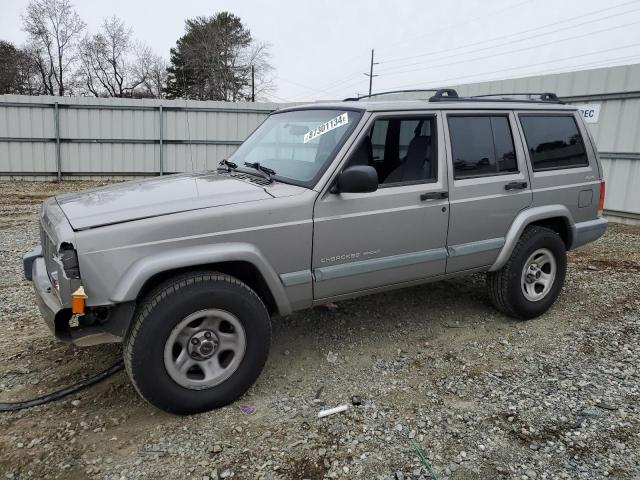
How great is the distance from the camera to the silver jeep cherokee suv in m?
2.90

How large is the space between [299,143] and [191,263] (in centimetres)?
141

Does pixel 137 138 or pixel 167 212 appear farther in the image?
pixel 137 138

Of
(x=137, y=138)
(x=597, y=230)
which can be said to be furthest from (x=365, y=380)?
(x=137, y=138)

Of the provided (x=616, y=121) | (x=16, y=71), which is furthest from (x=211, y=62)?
(x=616, y=121)

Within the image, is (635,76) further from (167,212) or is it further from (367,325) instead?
(167,212)

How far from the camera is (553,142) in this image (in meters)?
4.74

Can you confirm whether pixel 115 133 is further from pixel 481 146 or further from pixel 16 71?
pixel 16 71

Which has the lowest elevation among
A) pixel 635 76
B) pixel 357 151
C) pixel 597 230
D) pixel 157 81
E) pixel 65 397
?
pixel 65 397

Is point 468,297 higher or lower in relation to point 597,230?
lower

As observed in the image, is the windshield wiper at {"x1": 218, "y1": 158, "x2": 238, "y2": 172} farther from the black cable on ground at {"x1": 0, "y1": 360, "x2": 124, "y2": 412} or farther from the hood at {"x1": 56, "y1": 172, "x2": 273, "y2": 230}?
the black cable on ground at {"x1": 0, "y1": 360, "x2": 124, "y2": 412}

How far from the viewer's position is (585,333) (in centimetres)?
458

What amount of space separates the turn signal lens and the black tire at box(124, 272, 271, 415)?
34 centimetres

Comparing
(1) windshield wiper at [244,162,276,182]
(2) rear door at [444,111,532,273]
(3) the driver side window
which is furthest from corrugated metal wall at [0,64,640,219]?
(1) windshield wiper at [244,162,276,182]

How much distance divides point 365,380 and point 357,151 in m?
1.67
